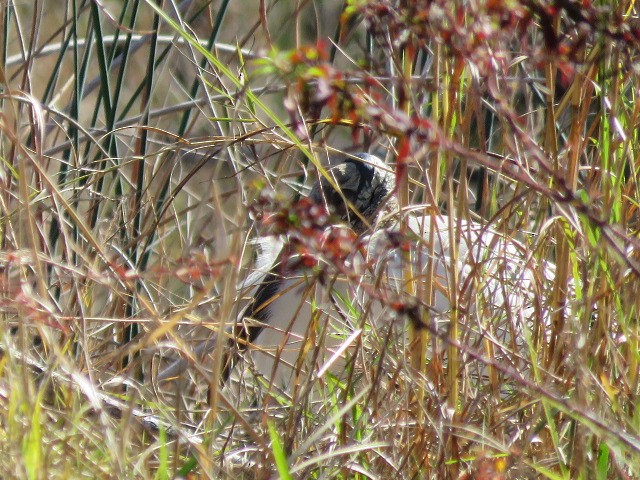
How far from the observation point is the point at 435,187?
137 cm

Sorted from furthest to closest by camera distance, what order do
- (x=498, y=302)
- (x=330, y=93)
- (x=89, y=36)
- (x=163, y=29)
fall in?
(x=163, y=29), (x=89, y=36), (x=498, y=302), (x=330, y=93)

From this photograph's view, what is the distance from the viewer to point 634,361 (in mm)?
1157

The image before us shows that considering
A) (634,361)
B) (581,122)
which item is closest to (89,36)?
(581,122)

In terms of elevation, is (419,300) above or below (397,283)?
above

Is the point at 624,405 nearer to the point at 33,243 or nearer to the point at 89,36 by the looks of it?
the point at 33,243

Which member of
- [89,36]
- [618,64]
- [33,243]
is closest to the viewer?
[33,243]

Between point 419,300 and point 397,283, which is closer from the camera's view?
point 419,300

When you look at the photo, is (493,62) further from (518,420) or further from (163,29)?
(163,29)

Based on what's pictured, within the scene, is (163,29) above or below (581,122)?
below

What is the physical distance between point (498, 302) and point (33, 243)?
91 centimetres

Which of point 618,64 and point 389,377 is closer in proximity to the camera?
point 618,64

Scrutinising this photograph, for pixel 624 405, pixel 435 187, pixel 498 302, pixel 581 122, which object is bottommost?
pixel 498 302

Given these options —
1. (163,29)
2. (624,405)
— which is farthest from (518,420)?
(163,29)

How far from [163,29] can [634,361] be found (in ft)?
6.84
